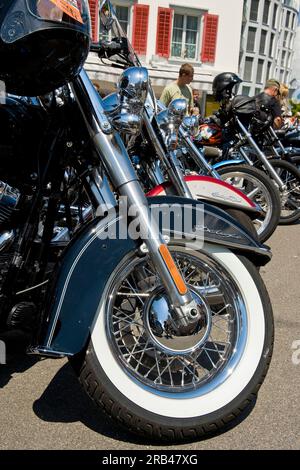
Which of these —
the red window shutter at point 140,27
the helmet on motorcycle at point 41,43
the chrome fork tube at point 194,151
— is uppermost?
the red window shutter at point 140,27

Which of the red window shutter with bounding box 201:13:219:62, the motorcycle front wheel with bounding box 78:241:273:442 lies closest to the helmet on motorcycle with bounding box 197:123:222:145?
the motorcycle front wheel with bounding box 78:241:273:442

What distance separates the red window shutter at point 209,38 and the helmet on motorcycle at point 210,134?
1659 cm

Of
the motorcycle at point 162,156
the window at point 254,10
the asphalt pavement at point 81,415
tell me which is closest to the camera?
the asphalt pavement at point 81,415

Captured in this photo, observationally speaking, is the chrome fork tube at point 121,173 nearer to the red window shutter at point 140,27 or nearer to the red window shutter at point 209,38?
the red window shutter at point 140,27

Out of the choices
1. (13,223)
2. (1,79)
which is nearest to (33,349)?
(13,223)

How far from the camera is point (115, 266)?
1.78m

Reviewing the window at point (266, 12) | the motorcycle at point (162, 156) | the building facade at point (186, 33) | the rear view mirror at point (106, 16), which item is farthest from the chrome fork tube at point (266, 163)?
the window at point (266, 12)

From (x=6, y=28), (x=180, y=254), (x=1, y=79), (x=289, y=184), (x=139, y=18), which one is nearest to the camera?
(x=6, y=28)

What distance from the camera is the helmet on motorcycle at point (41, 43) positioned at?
1.52 meters

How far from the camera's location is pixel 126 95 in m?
1.79

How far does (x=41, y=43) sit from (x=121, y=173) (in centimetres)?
49

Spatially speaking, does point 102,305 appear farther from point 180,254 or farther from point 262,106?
point 262,106

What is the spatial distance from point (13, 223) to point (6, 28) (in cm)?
82

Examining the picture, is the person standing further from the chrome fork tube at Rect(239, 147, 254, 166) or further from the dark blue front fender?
the dark blue front fender
